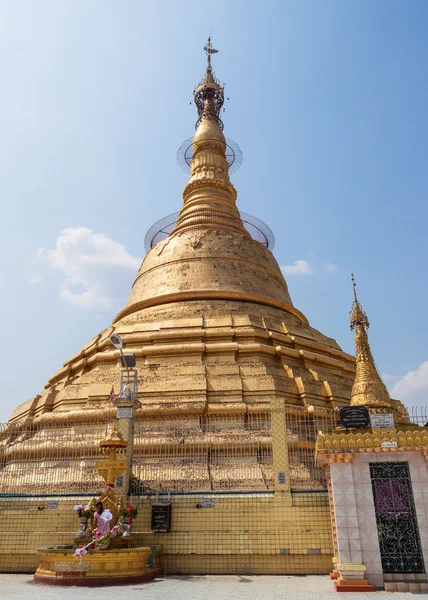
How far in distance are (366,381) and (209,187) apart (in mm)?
15512

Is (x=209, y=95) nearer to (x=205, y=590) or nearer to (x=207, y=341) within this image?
(x=207, y=341)

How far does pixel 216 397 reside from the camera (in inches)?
581

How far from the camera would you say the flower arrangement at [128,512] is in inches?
365

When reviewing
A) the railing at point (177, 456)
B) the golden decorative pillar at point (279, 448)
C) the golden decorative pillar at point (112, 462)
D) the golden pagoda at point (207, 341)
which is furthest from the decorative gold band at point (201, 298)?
the golden decorative pillar at point (112, 462)

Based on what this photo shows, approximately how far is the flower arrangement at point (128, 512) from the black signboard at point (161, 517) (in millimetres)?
408

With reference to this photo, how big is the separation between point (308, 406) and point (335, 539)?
6.30 metres

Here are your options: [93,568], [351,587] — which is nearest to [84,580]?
[93,568]

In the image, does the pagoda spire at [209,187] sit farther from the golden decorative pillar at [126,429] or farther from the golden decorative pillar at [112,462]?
the golden decorative pillar at [112,462]

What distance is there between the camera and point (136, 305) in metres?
21.3

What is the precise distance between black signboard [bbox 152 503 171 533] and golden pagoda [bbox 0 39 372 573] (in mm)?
150

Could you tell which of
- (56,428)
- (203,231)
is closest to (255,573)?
(56,428)

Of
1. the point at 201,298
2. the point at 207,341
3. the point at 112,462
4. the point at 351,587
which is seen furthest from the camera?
the point at 201,298

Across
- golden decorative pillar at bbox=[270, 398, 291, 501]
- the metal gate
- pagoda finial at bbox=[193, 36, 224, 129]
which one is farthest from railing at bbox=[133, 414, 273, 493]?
pagoda finial at bbox=[193, 36, 224, 129]

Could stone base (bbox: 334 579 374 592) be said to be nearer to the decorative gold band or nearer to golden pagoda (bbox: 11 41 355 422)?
golden pagoda (bbox: 11 41 355 422)
